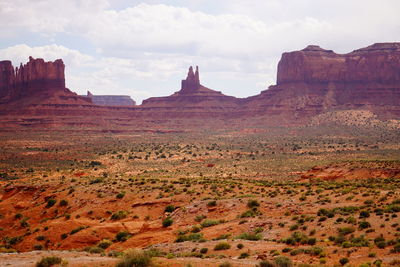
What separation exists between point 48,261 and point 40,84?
13894 centimetres

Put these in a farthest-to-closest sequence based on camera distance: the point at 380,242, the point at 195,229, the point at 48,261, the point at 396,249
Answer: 1. the point at 195,229
2. the point at 380,242
3. the point at 396,249
4. the point at 48,261

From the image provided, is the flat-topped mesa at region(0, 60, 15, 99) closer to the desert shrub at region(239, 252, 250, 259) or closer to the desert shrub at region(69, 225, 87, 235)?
the desert shrub at region(69, 225, 87, 235)

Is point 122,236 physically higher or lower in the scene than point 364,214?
lower

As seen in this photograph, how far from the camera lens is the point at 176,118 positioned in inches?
6107

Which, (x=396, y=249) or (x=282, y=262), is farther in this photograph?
(x=396, y=249)

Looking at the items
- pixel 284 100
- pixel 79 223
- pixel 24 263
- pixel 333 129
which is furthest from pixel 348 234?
pixel 284 100

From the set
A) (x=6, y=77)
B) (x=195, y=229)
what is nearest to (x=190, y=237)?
(x=195, y=229)

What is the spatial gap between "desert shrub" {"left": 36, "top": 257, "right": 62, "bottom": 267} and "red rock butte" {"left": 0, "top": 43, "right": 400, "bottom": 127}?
11718 centimetres

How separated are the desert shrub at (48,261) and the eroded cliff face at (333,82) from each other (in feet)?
422

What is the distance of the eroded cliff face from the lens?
13775 cm

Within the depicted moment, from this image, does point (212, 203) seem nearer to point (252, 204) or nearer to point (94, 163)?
point (252, 204)

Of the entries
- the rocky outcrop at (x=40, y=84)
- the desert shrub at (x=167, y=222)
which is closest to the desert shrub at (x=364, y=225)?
the desert shrub at (x=167, y=222)

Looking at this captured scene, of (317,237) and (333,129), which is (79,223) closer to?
(317,237)

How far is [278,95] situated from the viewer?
152m
